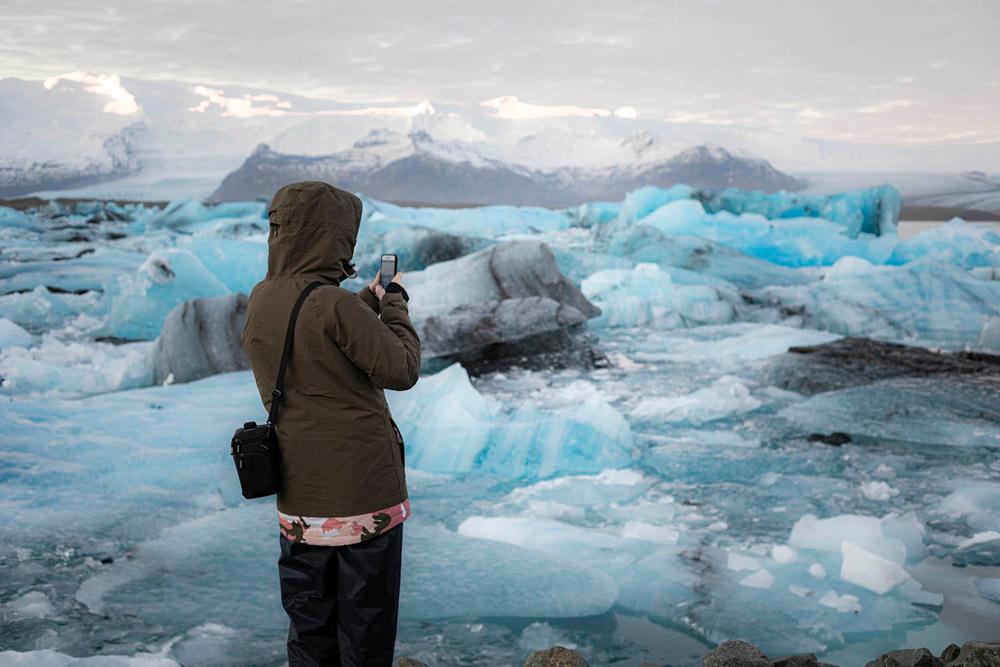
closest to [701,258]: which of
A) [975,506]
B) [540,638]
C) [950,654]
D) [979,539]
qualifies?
[975,506]

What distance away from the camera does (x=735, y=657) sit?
86.1 inches

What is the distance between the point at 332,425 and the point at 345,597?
14.0 inches

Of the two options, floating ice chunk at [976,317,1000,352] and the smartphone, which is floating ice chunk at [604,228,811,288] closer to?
floating ice chunk at [976,317,1000,352]

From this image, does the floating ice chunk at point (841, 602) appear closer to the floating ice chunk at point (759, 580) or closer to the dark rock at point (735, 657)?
the floating ice chunk at point (759, 580)

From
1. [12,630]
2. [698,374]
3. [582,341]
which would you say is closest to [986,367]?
[698,374]

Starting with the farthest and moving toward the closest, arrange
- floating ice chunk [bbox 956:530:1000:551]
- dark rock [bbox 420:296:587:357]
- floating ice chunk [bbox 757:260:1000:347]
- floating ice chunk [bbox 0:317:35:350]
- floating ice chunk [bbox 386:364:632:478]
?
floating ice chunk [bbox 757:260:1000:347] → floating ice chunk [bbox 0:317:35:350] → dark rock [bbox 420:296:587:357] → floating ice chunk [bbox 386:364:632:478] → floating ice chunk [bbox 956:530:1000:551]

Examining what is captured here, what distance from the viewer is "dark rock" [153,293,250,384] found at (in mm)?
6188

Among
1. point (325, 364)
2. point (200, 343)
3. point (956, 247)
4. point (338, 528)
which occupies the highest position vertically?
point (956, 247)

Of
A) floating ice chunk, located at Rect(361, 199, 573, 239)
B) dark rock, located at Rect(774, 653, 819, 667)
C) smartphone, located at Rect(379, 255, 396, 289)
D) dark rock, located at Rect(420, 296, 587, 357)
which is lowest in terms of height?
dark rock, located at Rect(774, 653, 819, 667)

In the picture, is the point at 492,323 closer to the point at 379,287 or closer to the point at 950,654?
the point at 950,654

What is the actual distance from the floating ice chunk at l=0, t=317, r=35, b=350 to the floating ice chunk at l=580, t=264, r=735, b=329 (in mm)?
5993

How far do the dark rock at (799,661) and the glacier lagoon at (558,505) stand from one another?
0.83ft

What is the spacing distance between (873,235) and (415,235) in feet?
35.7

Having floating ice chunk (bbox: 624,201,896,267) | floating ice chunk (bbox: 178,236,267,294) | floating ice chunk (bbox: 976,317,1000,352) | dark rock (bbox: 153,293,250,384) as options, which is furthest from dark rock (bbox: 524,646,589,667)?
floating ice chunk (bbox: 624,201,896,267)
